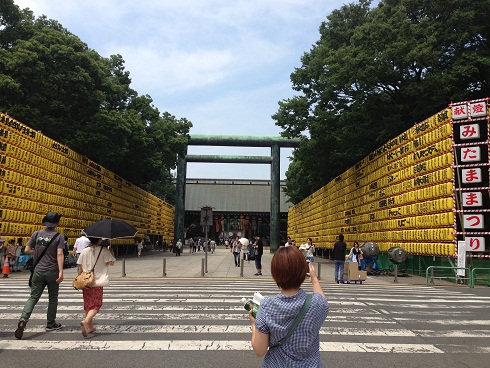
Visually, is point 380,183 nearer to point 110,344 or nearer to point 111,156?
point 111,156

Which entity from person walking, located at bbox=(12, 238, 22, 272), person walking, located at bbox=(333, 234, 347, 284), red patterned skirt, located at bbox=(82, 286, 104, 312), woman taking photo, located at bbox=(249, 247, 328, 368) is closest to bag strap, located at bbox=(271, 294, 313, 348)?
woman taking photo, located at bbox=(249, 247, 328, 368)

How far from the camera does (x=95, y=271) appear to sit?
23.5 feet

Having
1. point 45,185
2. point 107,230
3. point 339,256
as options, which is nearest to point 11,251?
point 45,185

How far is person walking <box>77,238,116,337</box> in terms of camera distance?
7016mm

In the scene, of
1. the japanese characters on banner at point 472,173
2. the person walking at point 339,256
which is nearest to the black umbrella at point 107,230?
the person walking at point 339,256

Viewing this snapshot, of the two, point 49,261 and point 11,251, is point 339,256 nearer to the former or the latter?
→ point 49,261

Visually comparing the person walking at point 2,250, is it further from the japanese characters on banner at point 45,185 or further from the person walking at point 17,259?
the japanese characters on banner at point 45,185

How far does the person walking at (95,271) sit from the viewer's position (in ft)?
23.0

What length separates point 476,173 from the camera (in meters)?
17.8

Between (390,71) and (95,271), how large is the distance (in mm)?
21722

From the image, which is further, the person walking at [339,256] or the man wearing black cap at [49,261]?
the person walking at [339,256]

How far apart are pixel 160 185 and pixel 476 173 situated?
74083 mm

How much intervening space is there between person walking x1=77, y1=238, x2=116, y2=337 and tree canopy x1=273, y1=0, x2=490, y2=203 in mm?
20666

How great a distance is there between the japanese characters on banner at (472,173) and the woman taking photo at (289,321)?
16.9 m
